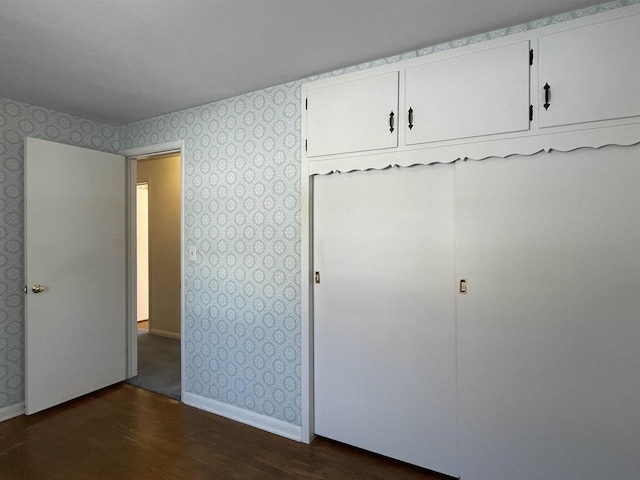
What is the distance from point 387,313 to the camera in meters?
2.18

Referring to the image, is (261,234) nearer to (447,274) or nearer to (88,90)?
(447,274)

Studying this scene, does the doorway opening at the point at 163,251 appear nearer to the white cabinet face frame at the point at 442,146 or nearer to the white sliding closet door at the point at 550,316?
the white cabinet face frame at the point at 442,146

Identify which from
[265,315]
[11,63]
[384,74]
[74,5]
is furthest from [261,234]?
[11,63]

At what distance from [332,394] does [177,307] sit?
329 centimetres

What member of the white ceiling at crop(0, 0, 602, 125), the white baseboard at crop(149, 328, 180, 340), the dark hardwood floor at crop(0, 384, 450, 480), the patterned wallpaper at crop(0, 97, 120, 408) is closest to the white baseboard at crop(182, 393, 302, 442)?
the dark hardwood floor at crop(0, 384, 450, 480)

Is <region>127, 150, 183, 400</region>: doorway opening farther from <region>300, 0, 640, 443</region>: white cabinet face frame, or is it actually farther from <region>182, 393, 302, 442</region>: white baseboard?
<region>300, 0, 640, 443</region>: white cabinet face frame

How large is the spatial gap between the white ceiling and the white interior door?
2.18 ft

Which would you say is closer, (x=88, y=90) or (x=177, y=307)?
(x=88, y=90)

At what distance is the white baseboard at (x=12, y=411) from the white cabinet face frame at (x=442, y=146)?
86.8 inches

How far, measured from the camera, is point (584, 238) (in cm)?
172

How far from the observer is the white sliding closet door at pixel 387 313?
2041mm

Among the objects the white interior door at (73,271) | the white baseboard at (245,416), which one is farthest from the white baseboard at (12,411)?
the white baseboard at (245,416)

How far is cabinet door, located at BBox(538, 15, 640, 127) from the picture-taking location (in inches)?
62.7

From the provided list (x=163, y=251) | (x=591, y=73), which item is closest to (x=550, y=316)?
(x=591, y=73)
